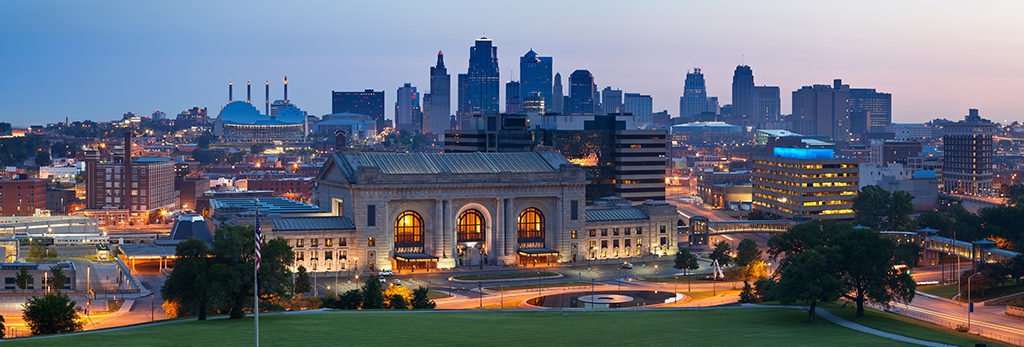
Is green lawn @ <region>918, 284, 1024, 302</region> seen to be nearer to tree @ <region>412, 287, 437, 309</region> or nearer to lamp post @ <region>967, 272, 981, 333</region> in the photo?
lamp post @ <region>967, 272, 981, 333</region>

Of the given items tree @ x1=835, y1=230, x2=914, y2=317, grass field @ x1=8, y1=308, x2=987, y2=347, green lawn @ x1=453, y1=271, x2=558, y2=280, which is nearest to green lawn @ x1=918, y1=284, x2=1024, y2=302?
tree @ x1=835, y1=230, x2=914, y2=317

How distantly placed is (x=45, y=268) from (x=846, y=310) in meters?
83.1

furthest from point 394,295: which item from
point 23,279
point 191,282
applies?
point 23,279

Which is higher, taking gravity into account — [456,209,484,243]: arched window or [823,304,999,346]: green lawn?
[456,209,484,243]: arched window

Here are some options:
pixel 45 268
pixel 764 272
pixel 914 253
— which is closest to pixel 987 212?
pixel 914 253

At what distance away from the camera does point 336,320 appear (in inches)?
4018

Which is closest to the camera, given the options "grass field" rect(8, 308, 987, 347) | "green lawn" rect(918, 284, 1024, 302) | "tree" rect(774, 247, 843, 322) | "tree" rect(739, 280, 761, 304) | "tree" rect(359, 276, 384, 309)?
"grass field" rect(8, 308, 987, 347)

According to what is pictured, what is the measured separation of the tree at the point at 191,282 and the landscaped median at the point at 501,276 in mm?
50276

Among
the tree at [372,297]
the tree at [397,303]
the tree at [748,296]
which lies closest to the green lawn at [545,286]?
the tree at [748,296]

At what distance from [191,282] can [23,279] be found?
38196 millimetres

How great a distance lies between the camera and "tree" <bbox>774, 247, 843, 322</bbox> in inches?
4277

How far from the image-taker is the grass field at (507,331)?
9050 cm

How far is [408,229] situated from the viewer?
557 ft

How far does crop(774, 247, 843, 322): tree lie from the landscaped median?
52.6m
